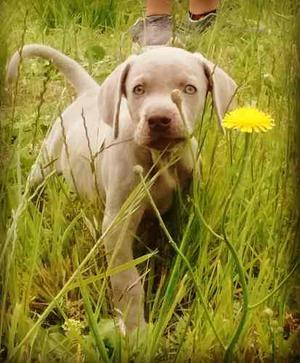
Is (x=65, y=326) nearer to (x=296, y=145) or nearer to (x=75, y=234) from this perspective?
(x=75, y=234)

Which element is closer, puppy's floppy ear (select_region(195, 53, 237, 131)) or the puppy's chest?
puppy's floppy ear (select_region(195, 53, 237, 131))

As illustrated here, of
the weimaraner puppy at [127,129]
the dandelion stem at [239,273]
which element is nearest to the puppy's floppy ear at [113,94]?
the weimaraner puppy at [127,129]

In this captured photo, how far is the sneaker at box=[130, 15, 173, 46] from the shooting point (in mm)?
1399

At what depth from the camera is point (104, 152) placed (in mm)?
1584

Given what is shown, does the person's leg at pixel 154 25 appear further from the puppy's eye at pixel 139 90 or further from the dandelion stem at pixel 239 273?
the dandelion stem at pixel 239 273

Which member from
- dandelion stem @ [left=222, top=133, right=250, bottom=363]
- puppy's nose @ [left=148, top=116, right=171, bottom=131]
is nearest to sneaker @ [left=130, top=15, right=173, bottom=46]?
puppy's nose @ [left=148, top=116, right=171, bottom=131]

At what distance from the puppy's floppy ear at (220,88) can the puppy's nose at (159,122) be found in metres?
0.07

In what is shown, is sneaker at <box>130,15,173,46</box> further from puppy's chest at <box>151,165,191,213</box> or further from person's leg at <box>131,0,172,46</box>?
puppy's chest at <box>151,165,191,213</box>

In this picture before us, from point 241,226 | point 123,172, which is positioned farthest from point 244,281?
point 123,172

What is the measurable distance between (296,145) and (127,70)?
272 millimetres

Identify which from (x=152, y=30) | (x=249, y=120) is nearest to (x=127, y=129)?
(x=152, y=30)

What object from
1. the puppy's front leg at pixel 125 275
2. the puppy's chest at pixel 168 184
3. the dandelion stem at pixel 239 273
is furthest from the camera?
the puppy's chest at pixel 168 184

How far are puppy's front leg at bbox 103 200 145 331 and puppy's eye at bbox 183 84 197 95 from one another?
6.9 inches

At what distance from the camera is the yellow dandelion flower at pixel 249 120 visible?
Answer: 1.29 m
